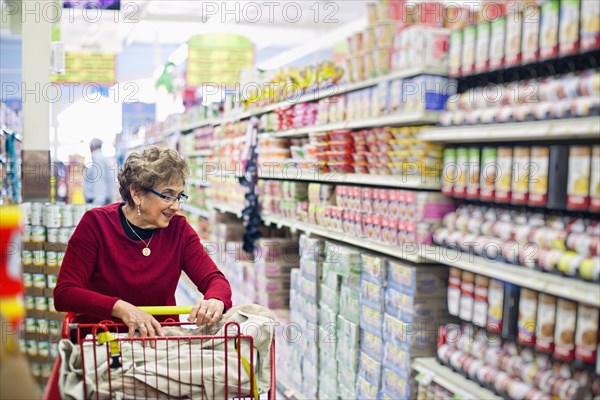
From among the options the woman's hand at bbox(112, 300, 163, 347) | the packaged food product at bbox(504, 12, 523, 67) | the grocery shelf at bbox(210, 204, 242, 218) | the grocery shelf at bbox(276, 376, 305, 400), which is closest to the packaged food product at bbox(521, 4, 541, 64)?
the packaged food product at bbox(504, 12, 523, 67)

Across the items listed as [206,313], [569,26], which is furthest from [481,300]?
[206,313]

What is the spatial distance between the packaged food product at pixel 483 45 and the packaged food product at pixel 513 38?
140 millimetres

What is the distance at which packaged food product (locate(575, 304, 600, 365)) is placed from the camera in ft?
8.65

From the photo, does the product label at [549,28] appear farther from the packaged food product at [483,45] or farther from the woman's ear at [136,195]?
the woman's ear at [136,195]

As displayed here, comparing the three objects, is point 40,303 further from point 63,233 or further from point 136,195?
point 136,195

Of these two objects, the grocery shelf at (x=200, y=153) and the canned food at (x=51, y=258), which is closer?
the canned food at (x=51, y=258)

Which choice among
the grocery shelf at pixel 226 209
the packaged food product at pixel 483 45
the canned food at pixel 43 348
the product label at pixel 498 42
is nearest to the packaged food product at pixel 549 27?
the product label at pixel 498 42

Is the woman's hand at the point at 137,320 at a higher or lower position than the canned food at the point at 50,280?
higher

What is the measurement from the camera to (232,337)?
2.33m

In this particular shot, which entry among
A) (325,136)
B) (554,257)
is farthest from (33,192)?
(554,257)

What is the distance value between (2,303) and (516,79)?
115 inches

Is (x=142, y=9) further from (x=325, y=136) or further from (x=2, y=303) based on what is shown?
(x=2, y=303)

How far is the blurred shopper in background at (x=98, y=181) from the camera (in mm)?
11359

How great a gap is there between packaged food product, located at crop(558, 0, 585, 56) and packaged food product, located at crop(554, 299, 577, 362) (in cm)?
101
